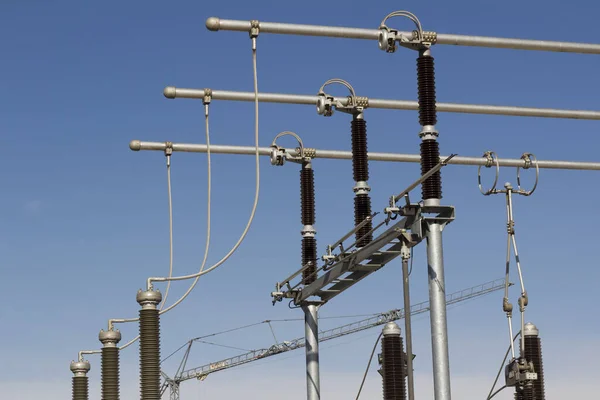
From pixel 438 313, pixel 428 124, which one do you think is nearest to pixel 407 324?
pixel 438 313

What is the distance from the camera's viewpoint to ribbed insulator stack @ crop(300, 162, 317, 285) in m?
34.8

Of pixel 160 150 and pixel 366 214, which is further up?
pixel 160 150

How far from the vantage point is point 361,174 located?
3100 cm

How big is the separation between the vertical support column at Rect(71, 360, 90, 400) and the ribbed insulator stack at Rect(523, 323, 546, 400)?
1033cm

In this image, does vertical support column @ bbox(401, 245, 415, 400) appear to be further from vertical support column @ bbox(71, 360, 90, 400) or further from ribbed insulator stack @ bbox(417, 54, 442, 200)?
vertical support column @ bbox(71, 360, 90, 400)

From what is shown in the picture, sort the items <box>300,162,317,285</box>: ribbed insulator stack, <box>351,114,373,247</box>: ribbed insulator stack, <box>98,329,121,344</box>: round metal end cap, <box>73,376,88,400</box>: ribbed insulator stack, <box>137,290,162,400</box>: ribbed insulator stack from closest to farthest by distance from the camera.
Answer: <box>137,290,162,400</box>: ribbed insulator stack
<box>98,329,121,344</box>: round metal end cap
<box>73,376,88,400</box>: ribbed insulator stack
<box>351,114,373,247</box>: ribbed insulator stack
<box>300,162,317,285</box>: ribbed insulator stack

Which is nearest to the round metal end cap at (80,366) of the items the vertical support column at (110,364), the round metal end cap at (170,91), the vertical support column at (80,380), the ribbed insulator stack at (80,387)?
the vertical support column at (80,380)

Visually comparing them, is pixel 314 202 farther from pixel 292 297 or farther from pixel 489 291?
pixel 489 291

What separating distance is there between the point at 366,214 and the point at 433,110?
5.65m

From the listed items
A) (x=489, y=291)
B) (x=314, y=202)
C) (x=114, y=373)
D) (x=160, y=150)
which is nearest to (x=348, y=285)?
(x=314, y=202)

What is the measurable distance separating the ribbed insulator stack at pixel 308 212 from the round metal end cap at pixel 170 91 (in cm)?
620

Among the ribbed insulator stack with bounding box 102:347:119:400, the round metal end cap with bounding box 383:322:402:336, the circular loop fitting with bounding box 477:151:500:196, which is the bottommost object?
the ribbed insulator stack with bounding box 102:347:119:400

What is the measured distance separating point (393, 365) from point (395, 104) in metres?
9.34

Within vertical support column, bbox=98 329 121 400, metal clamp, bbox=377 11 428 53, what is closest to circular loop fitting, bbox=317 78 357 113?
metal clamp, bbox=377 11 428 53
